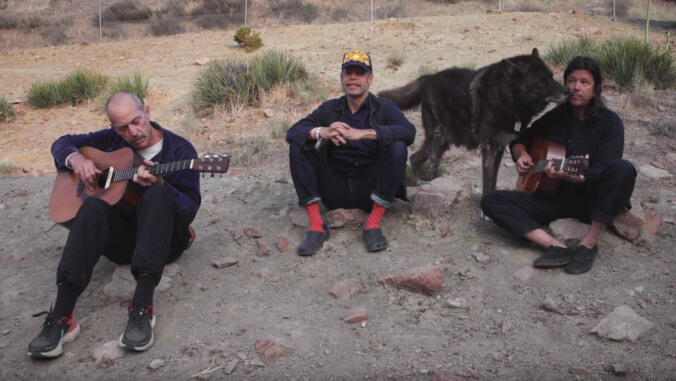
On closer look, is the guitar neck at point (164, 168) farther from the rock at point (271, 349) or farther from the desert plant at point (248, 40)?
the desert plant at point (248, 40)

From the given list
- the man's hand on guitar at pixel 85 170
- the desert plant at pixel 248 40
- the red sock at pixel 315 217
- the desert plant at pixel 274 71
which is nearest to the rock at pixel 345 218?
the red sock at pixel 315 217

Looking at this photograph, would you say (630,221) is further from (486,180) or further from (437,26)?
(437,26)

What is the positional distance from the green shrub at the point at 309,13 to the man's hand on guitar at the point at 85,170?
63.8ft

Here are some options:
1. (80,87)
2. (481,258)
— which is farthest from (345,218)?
(80,87)

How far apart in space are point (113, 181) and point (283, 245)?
1.45 meters

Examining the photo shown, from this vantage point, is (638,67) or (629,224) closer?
(629,224)

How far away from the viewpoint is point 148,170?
392 cm

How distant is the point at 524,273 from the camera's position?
4254 millimetres

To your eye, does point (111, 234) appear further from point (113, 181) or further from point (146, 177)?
point (146, 177)

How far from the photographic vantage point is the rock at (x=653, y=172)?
670cm

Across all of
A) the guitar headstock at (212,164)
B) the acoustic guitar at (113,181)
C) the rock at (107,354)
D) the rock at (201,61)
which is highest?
the guitar headstock at (212,164)

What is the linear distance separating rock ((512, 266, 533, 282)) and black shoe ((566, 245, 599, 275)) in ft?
0.82

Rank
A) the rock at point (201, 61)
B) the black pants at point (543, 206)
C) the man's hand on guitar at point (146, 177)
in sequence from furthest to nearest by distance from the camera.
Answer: the rock at point (201, 61)
the black pants at point (543, 206)
the man's hand on guitar at point (146, 177)

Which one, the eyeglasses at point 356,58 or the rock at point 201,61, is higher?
the eyeglasses at point 356,58
